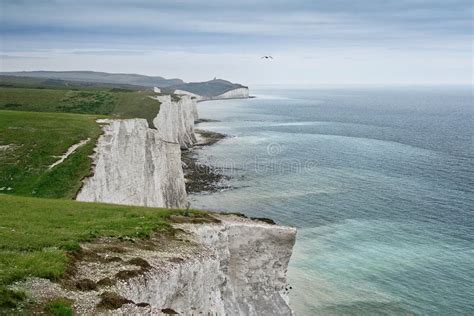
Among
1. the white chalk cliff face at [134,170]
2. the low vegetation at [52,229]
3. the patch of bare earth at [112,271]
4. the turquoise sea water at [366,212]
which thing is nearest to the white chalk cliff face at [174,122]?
the turquoise sea water at [366,212]

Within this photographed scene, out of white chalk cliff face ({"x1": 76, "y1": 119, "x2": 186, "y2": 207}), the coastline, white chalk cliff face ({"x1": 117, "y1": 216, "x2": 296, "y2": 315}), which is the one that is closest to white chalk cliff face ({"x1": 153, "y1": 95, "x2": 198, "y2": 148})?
the coastline

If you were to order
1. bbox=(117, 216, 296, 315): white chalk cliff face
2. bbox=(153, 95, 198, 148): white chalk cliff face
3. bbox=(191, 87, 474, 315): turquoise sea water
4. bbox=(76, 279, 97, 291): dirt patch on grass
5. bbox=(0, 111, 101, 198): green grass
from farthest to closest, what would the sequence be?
1. bbox=(153, 95, 198, 148): white chalk cliff face
2. bbox=(191, 87, 474, 315): turquoise sea water
3. bbox=(0, 111, 101, 198): green grass
4. bbox=(117, 216, 296, 315): white chalk cliff face
5. bbox=(76, 279, 97, 291): dirt patch on grass

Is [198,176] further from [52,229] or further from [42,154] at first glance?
[52,229]

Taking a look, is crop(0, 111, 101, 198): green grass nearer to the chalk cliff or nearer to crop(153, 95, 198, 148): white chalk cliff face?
the chalk cliff

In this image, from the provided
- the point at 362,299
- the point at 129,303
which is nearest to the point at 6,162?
the point at 129,303

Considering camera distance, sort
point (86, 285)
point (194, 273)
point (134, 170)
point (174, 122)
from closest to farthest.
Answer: point (86, 285)
point (194, 273)
point (134, 170)
point (174, 122)

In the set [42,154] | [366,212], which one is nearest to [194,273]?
[42,154]

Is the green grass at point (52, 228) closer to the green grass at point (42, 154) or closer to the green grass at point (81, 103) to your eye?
the green grass at point (42, 154)
